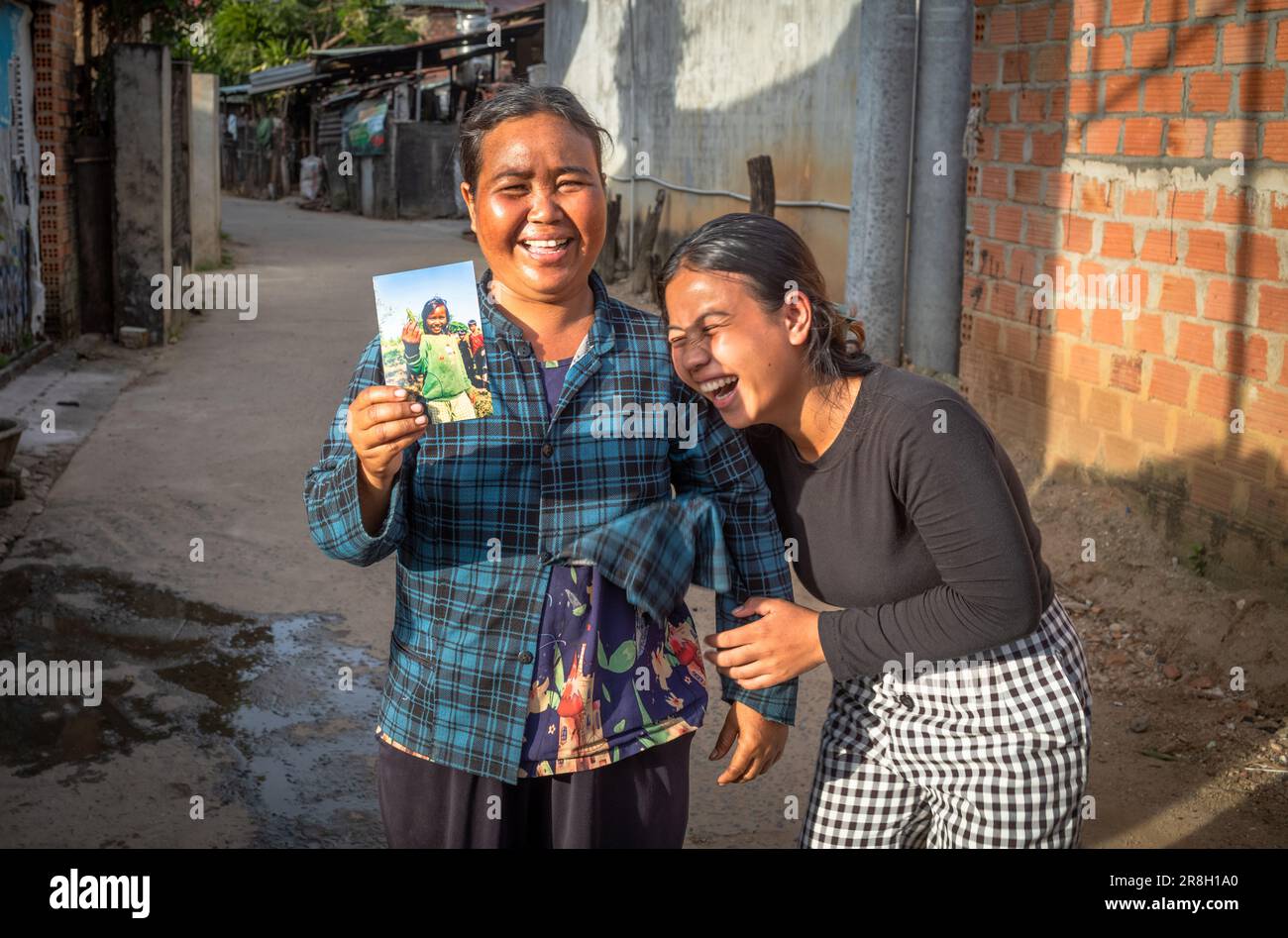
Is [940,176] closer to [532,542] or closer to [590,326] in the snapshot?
[590,326]

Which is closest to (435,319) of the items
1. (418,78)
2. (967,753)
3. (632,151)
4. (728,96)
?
(967,753)

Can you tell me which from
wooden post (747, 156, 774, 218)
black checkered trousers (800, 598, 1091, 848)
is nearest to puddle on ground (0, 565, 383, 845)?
black checkered trousers (800, 598, 1091, 848)

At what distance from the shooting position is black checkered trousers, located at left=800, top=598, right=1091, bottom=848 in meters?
2.24

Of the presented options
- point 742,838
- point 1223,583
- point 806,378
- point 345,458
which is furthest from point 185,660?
point 1223,583

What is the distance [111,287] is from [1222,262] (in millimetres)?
8805

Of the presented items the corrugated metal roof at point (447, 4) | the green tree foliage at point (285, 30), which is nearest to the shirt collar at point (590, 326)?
the green tree foliage at point (285, 30)

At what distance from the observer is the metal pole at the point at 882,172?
7961mm

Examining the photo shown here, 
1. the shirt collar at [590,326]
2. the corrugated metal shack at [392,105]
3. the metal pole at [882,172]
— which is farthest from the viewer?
the corrugated metal shack at [392,105]

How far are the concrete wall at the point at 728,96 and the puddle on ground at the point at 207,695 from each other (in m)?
6.42

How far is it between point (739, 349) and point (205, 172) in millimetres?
14556

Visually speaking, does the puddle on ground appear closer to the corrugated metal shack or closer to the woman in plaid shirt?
the woman in plaid shirt

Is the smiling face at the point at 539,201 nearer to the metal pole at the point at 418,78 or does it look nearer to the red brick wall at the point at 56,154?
the red brick wall at the point at 56,154

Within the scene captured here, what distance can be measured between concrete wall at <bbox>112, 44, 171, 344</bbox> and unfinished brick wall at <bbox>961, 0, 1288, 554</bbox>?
21.8 ft

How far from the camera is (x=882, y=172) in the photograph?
8.10 m
